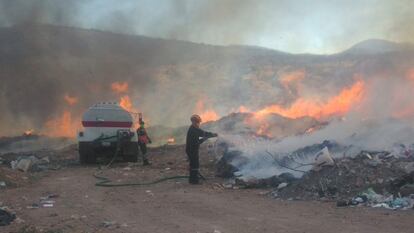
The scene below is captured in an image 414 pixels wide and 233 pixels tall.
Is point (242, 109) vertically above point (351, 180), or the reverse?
point (242, 109)

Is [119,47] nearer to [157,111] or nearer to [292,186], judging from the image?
[157,111]

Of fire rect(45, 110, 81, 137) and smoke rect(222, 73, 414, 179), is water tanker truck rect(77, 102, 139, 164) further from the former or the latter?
fire rect(45, 110, 81, 137)

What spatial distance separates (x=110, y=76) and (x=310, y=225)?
110ft

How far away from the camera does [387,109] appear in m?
16.5

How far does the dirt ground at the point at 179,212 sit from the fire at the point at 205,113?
65.5 feet

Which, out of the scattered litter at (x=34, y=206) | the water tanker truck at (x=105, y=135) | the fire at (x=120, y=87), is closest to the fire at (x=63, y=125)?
the fire at (x=120, y=87)

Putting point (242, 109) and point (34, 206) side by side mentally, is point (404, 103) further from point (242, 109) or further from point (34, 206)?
point (242, 109)

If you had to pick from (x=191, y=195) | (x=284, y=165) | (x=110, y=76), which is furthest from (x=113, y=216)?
(x=110, y=76)

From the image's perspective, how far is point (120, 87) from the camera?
3769cm

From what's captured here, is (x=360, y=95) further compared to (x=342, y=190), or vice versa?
(x=360, y=95)

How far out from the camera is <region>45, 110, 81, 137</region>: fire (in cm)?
3341

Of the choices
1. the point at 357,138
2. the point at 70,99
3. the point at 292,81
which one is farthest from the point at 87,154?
the point at 292,81

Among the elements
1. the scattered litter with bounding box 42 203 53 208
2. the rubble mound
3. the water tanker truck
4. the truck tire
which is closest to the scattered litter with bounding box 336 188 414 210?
the rubble mound

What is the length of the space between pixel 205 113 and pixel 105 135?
55.2 ft
